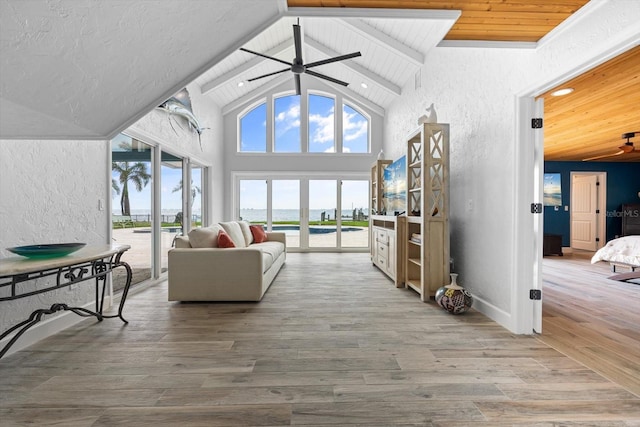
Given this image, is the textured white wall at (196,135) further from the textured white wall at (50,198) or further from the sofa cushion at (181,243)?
the sofa cushion at (181,243)

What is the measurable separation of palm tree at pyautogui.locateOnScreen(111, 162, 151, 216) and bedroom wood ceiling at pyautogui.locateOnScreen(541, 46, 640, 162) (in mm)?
4358

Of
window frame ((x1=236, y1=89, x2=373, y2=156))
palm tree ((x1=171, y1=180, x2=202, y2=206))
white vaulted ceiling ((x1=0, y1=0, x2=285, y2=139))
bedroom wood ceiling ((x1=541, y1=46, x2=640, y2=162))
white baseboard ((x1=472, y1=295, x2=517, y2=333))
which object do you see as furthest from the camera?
window frame ((x1=236, y1=89, x2=373, y2=156))

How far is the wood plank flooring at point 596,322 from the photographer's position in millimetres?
2104

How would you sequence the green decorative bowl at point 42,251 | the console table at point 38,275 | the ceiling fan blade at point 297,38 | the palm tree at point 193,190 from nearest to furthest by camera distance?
the console table at point 38,275
the green decorative bowl at point 42,251
the ceiling fan blade at point 297,38
the palm tree at point 193,190

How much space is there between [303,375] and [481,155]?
8.67 ft

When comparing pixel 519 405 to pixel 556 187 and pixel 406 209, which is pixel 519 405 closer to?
pixel 406 209

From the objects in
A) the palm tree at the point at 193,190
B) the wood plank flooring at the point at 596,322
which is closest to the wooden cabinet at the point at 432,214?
the wood plank flooring at the point at 596,322

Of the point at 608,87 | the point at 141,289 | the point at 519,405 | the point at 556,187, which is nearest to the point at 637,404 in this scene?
the point at 519,405

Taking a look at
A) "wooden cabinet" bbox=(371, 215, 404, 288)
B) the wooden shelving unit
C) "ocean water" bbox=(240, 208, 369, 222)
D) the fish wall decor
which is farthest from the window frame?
"wooden cabinet" bbox=(371, 215, 404, 288)

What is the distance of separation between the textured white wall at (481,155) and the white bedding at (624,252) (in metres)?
2.98

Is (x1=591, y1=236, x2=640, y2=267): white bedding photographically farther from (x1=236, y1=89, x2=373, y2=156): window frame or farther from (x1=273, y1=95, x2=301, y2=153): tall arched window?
(x1=273, y1=95, x2=301, y2=153): tall arched window

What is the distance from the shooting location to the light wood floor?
1582 mm

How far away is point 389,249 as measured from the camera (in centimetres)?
459

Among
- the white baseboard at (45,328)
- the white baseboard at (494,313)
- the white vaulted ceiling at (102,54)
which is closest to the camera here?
the white vaulted ceiling at (102,54)
